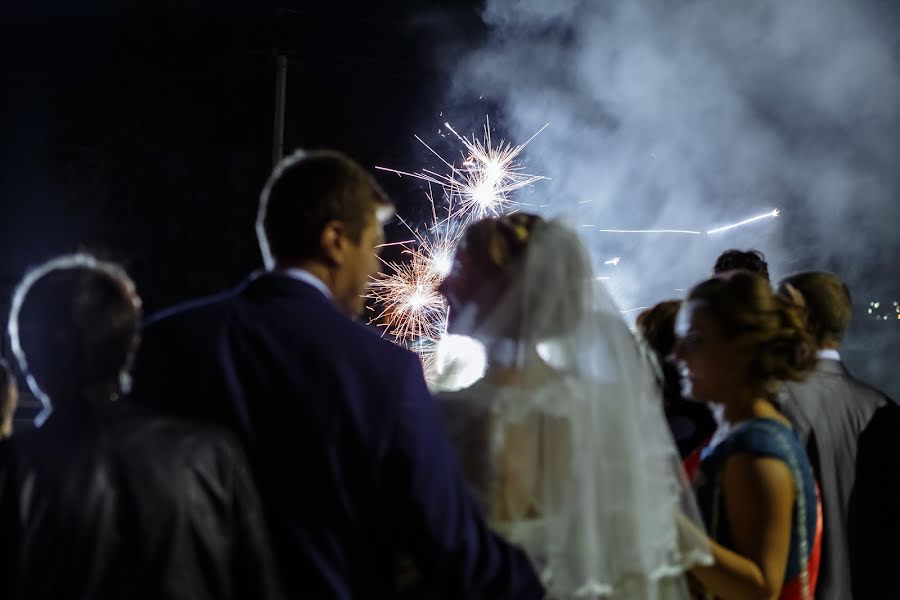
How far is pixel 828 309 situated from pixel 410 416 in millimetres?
2327

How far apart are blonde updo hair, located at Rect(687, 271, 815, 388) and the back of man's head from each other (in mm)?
1600

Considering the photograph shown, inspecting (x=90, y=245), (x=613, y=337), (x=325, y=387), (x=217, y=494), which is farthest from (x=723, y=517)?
(x=90, y=245)

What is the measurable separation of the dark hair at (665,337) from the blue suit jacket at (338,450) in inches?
66.5

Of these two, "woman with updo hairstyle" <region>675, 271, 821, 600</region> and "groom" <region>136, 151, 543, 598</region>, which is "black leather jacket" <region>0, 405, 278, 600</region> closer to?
"groom" <region>136, 151, 543, 598</region>

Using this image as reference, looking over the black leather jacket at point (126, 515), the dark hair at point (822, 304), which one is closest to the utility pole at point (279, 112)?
the dark hair at point (822, 304)

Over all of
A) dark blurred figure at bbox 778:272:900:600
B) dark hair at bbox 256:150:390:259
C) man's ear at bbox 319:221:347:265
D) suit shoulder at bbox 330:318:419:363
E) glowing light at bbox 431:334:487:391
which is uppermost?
dark hair at bbox 256:150:390:259

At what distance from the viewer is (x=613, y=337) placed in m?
2.29

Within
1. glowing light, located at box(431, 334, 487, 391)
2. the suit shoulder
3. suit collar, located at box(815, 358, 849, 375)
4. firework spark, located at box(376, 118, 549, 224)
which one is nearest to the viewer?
the suit shoulder

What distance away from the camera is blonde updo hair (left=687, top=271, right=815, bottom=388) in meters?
2.37

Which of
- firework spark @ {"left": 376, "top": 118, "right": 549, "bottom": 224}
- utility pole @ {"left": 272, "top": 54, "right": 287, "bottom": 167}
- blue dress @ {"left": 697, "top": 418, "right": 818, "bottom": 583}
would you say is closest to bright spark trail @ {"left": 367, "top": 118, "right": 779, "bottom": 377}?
firework spark @ {"left": 376, "top": 118, "right": 549, "bottom": 224}

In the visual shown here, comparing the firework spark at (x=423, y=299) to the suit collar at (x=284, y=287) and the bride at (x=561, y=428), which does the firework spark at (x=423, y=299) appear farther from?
the suit collar at (x=284, y=287)

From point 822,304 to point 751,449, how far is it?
147 centimetres

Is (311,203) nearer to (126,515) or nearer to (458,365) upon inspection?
(126,515)

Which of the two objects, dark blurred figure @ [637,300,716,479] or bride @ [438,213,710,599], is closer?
bride @ [438,213,710,599]
